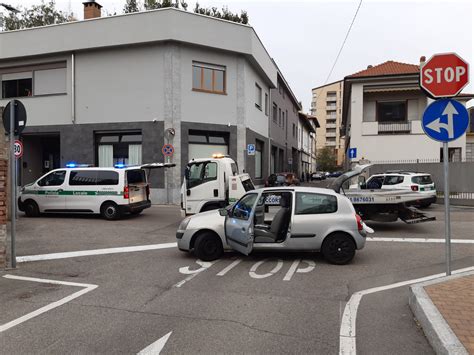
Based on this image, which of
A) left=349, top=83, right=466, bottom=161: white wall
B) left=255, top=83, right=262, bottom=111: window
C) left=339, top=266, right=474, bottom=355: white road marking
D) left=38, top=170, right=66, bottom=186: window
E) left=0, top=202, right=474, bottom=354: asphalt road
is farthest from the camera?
left=349, top=83, right=466, bottom=161: white wall

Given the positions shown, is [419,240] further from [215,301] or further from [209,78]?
[209,78]

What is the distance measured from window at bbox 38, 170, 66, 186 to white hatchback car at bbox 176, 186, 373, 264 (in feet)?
25.9

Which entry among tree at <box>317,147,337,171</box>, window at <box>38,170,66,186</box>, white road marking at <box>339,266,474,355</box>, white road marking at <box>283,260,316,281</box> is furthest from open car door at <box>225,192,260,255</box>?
tree at <box>317,147,337,171</box>

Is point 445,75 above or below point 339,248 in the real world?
above

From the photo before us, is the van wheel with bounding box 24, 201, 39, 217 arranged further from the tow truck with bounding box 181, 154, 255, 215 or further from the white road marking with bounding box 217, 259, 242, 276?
the white road marking with bounding box 217, 259, 242, 276

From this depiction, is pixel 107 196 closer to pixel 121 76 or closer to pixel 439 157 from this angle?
pixel 121 76

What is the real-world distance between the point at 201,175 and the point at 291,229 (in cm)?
492

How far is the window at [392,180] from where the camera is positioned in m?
15.9

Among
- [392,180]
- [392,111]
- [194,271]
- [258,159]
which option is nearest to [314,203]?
[194,271]

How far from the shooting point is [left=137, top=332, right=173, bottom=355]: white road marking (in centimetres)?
348

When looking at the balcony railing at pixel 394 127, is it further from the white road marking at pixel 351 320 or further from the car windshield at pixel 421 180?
the white road marking at pixel 351 320

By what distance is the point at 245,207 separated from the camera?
694 centimetres

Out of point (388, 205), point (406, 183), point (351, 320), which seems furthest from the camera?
point (406, 183)

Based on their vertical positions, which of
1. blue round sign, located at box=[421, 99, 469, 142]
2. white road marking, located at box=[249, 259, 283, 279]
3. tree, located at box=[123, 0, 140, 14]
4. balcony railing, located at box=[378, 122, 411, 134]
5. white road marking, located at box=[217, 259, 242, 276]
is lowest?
white road marking, located at box=[217, 259, 242, 276]
